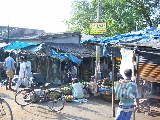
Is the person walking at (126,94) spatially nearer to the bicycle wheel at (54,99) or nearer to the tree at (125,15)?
the bicycle wheel at (54,99)

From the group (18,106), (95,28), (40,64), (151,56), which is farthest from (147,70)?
(40,64)

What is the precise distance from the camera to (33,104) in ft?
27.3

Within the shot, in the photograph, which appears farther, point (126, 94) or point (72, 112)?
point (72, 112)

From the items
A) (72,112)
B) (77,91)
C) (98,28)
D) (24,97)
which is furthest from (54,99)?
(98,28)

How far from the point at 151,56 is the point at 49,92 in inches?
170

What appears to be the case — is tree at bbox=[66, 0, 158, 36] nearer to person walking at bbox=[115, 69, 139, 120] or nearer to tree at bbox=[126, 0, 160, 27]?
tree at bbox=[126, 0, 160, 27]

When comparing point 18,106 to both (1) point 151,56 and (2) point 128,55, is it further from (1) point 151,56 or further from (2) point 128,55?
(1) point 151,56

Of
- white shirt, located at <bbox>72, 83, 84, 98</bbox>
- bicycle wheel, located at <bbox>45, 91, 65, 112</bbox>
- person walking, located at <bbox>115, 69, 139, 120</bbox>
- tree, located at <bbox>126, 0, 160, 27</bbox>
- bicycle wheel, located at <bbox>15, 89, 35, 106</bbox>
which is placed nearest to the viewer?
person walking, located at <bbox>115, 69, 139, 120</bbox>

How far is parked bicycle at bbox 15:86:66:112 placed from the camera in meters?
7.86

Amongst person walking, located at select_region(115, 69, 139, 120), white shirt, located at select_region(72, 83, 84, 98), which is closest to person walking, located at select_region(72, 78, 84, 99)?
white shirt, located at select_region(72, 83, 84, 98)

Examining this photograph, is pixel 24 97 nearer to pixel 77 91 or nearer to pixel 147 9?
pixel 77 91

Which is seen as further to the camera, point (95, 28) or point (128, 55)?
A: point (95, 28)

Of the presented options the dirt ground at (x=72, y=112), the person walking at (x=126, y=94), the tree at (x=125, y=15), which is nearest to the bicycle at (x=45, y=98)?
the dirt ground at (x=72, y=112)

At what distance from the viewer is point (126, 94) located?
4.97m
